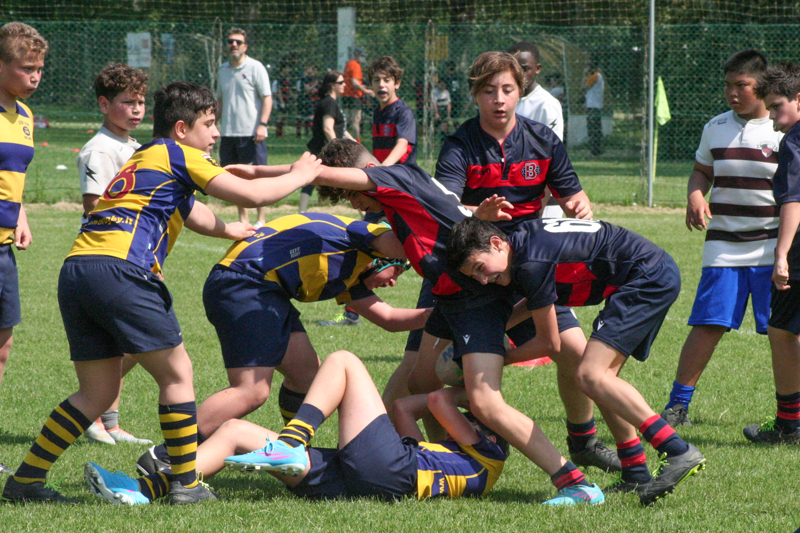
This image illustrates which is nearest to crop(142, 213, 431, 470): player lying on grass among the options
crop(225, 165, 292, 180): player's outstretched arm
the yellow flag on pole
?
crop(225, 165, 292, 180): player's outstretched arm

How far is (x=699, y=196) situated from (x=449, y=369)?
2.24m

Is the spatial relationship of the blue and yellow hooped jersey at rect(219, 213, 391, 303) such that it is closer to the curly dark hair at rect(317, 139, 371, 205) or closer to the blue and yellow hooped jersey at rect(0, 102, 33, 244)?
the curly dark hair at rect(317, 139, 371, 205)

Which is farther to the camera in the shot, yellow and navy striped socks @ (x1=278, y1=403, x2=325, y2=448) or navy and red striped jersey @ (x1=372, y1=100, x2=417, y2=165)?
navy and red striped jersey @ (x1=372, y1=100, x2=417, y2=165)

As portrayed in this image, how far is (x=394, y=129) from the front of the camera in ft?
30.3

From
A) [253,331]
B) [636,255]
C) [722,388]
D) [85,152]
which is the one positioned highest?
[85,152]

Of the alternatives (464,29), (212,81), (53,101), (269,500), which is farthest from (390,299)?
(53,101)

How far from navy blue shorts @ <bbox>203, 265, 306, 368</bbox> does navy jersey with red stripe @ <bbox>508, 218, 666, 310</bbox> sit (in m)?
1.14

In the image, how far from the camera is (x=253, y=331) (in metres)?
4.02

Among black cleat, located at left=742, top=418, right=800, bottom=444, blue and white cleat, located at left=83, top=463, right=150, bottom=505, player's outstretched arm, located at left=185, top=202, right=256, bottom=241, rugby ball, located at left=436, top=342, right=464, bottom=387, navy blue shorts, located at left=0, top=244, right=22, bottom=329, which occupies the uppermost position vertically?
player's outstretched arm, located at left=185, top=202, right=256, bottom=241

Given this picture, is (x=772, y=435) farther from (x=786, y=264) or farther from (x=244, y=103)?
(x=244, y=103)

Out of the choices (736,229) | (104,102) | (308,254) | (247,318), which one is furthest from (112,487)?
(736,229)

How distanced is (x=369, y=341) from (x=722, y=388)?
2.66 metres

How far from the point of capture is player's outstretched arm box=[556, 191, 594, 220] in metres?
4.51

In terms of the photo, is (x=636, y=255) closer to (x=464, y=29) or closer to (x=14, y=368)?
(x=14, y=368)
